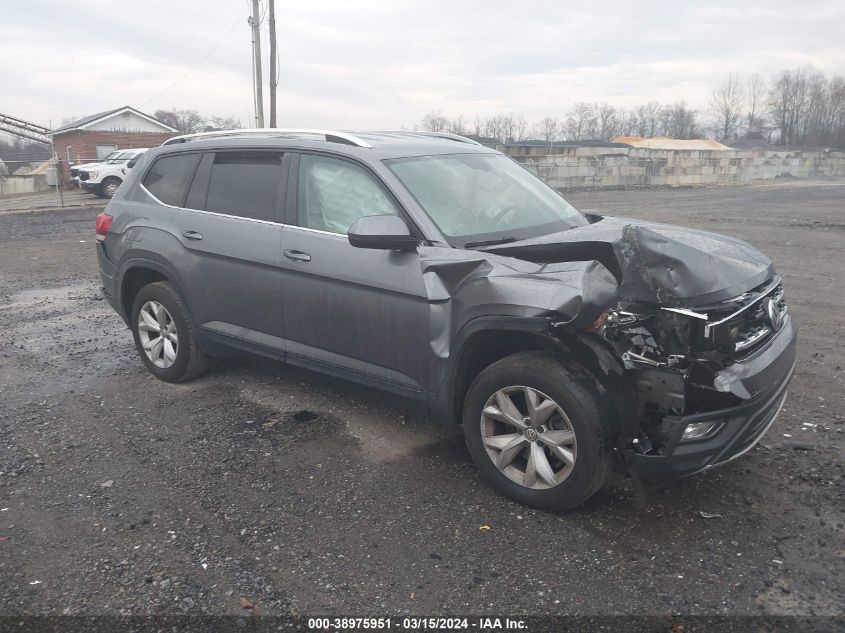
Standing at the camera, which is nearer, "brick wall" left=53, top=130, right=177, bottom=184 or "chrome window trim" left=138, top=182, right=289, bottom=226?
"chrome window trim" left=138, top=182, right=289, bottom=226

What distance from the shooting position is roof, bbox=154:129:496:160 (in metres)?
4.21

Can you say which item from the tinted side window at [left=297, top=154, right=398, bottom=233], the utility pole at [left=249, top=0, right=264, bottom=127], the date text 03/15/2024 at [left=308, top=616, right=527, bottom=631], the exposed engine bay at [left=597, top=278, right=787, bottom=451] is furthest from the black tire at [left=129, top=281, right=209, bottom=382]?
the utility pole at [left=249, top=0, right=264, bottom=127]

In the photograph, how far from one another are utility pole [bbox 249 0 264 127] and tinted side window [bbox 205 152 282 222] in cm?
1948

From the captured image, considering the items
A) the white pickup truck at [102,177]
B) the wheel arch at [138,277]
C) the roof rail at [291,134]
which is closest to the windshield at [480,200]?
the roof rail at [291,134]

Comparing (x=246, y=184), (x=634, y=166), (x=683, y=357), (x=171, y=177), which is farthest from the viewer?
(x=634, y=166)

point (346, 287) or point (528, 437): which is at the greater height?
point (346, 287)

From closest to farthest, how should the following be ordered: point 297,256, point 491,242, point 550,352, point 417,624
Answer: point 417,624 < point 550,352 < point 491,242 < point 297,256

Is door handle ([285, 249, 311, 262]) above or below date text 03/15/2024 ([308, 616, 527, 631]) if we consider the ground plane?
above

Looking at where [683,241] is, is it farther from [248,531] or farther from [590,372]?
[248,531]

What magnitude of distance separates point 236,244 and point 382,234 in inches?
54.9

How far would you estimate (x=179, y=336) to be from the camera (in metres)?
5.06

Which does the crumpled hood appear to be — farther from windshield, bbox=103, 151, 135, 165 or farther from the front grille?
windshield, bbox=103, 151, 135, 165

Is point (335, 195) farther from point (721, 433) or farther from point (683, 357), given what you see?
point (721, 433)

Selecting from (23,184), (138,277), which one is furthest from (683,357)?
(23,184)
